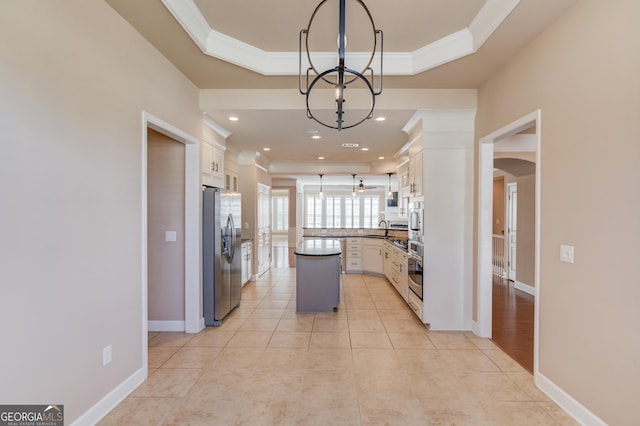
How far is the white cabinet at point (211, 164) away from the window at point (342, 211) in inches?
403

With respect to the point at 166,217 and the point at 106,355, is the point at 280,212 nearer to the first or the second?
the point at 166,217

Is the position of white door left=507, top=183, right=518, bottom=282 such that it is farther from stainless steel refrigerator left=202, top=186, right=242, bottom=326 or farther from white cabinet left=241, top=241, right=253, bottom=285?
stainless steel refrigerator left=202, top=186, right=242, bottom=326

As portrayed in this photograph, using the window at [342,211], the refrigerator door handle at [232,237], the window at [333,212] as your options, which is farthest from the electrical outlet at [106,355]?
the window at [333,212]

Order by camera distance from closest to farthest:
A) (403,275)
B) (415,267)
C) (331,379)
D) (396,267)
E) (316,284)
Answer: (331,379), (415,267), (316,284), (403,275), (396,267)

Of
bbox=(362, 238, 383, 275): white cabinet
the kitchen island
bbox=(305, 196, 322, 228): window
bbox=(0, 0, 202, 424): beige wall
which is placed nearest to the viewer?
bbox=(0, 0, 202, 424): beige wall

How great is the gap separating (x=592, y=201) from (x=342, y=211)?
1290cm

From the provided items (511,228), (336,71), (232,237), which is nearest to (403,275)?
(232,237)

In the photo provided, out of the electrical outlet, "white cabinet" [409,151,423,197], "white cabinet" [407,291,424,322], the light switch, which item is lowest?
"white cabinet" [407,291,424,322]

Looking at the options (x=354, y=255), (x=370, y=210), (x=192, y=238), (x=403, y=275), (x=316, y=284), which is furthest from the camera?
(x=370, y=210)

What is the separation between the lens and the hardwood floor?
10.5ft

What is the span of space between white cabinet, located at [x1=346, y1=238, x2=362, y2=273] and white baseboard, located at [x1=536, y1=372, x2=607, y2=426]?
5.07 m

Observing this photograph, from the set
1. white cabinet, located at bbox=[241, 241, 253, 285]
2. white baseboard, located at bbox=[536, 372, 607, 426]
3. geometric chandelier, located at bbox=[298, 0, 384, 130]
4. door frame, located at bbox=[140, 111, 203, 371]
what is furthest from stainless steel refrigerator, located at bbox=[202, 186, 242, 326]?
white baseboard, located at bbox=[536, 372, 607, 426]

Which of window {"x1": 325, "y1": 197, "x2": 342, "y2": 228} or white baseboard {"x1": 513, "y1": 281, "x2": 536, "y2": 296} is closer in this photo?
white baseboard {"x1": 513, "y1": 281, "x2": 536, "y2": 296}

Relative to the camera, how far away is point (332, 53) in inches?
124
